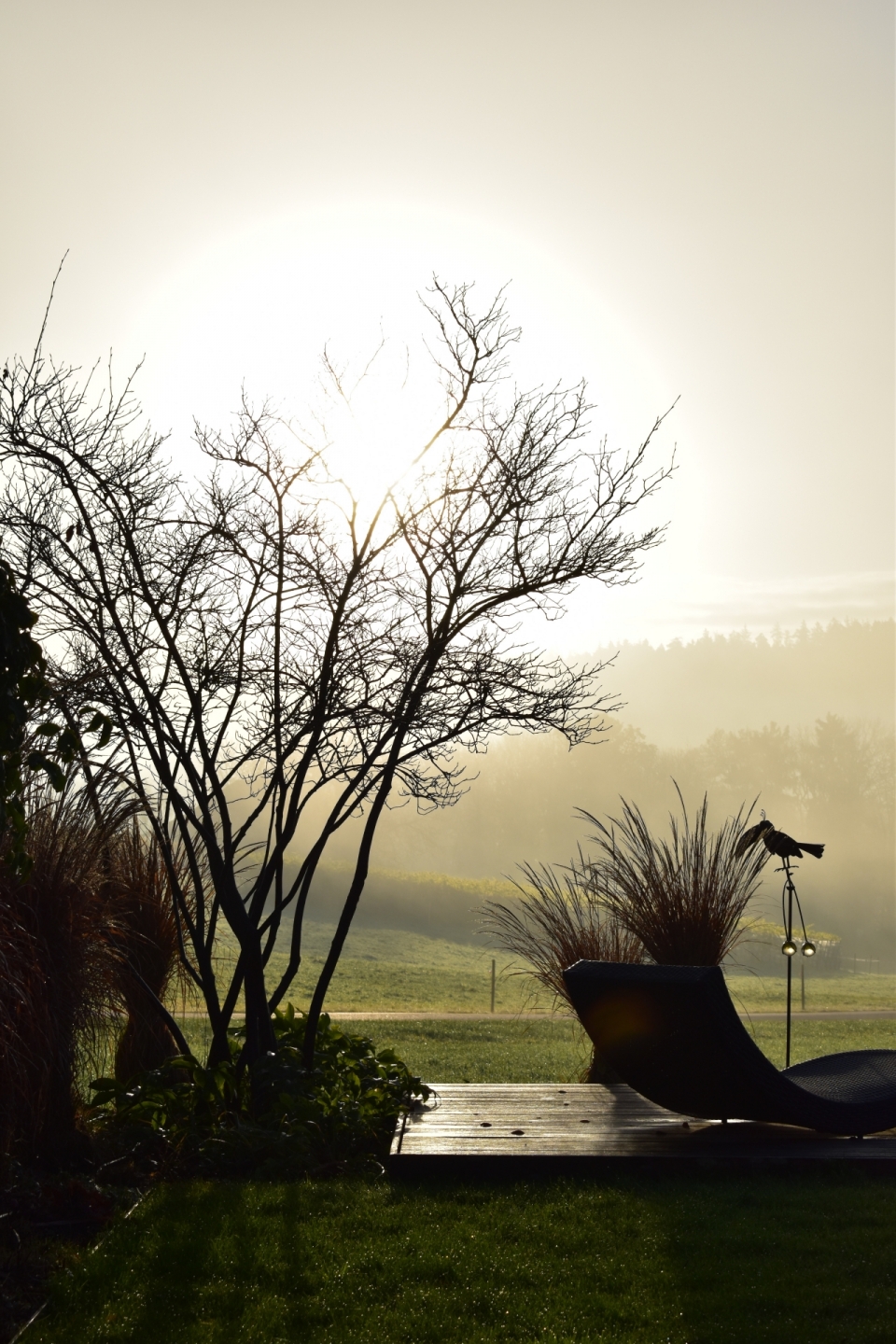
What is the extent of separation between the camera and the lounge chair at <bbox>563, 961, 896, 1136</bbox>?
3.99 m

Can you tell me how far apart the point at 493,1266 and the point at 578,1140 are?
4.12 ft

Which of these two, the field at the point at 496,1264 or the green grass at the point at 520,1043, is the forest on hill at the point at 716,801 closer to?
the green grass at the point at 520,1043

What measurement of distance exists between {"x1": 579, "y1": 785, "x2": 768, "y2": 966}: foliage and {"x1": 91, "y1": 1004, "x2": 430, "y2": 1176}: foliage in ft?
5.65

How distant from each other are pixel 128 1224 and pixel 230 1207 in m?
0.33

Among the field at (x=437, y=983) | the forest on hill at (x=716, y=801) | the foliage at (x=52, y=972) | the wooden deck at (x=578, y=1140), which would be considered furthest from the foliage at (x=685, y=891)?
the forest on hill at (x=716, y=801)

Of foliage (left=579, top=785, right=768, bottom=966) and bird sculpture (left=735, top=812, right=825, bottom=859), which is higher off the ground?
bird sculpture (left=735, top=812, right=825, bottom=859)

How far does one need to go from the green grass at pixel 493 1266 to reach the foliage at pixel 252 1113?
1.07 feet

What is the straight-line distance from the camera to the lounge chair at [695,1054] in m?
3.99

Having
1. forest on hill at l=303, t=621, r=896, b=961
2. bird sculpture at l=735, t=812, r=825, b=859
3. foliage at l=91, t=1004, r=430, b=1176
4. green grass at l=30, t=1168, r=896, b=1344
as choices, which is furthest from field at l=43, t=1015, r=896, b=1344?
forest on hill at l=303, t=621, r=896, b=961

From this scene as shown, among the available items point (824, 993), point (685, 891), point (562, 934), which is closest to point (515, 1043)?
point (562, 934)

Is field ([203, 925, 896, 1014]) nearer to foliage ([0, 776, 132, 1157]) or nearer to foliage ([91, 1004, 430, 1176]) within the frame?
foliage ([91, 1004, 430, 1176])

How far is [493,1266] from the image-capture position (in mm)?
3094

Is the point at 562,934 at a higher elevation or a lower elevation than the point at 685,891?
lower

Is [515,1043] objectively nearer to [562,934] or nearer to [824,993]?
[562,934]
